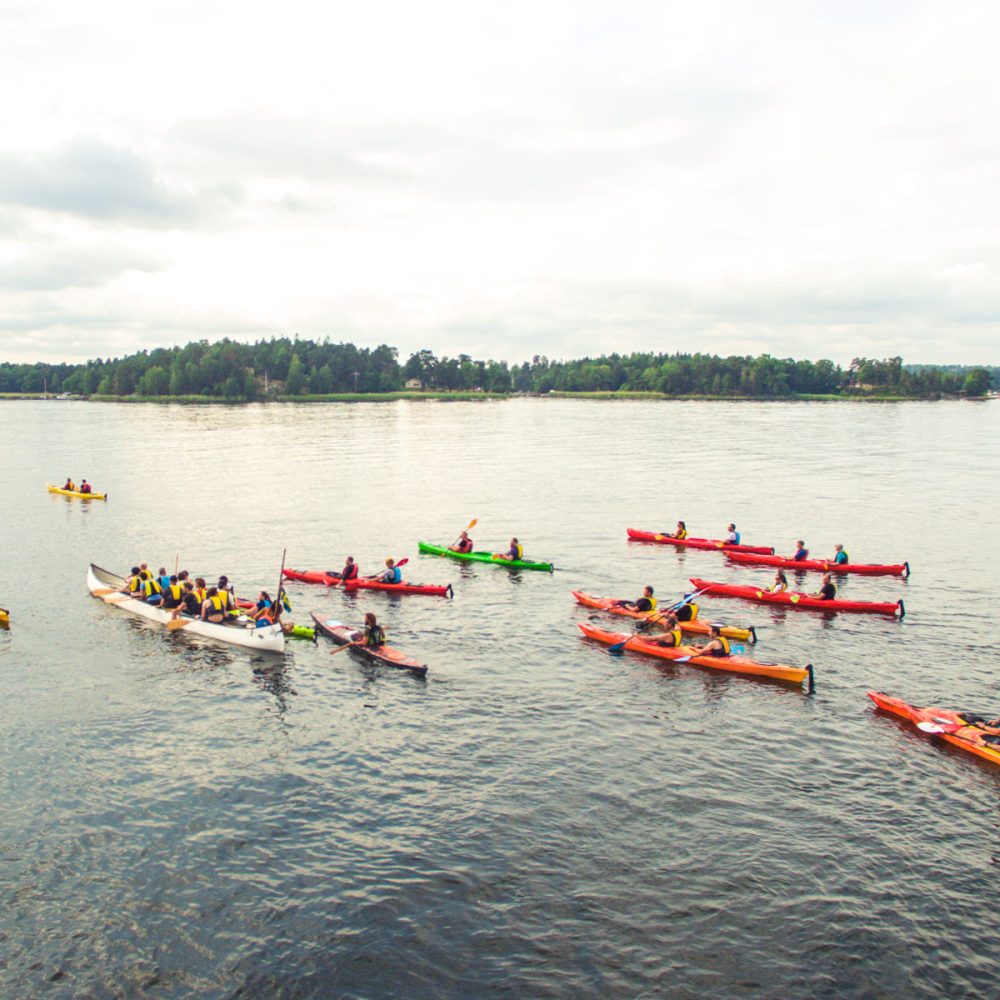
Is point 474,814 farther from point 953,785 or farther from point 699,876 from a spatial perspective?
point 953,785

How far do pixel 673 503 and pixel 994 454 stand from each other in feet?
206

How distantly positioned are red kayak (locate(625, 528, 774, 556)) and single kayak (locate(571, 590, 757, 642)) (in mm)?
12599

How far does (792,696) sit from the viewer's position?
86.1 ft

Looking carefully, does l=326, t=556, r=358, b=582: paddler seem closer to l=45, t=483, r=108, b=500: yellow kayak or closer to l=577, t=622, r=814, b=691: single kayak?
l=577, t=622, r=814, b=691: single kayak

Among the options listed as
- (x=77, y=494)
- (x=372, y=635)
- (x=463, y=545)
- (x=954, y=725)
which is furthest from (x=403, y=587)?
(x=77, y=494)

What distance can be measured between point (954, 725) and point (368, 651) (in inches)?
725

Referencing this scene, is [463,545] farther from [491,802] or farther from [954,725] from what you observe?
[954,725]

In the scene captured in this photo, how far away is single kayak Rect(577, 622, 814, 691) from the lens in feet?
89.1

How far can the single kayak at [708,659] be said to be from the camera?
2716 cm

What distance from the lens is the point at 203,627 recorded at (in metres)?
31.7

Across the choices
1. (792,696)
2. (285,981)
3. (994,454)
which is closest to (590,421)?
(994,454)

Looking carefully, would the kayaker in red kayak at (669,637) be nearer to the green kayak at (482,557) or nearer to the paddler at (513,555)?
the green kayak at (482,557)

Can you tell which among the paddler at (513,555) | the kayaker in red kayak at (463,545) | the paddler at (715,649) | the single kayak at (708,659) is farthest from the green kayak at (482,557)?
the paddler at (715,649)

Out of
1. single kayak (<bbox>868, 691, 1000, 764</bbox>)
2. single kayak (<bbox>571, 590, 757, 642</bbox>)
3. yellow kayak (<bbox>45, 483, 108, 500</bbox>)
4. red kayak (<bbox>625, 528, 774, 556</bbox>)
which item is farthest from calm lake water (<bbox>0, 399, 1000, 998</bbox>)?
yellow kayak (<bbox>45, 483, 108, 500</bbox>)
